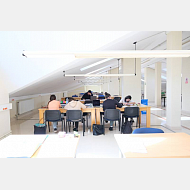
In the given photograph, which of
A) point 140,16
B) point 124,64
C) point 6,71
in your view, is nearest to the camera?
point 140,16

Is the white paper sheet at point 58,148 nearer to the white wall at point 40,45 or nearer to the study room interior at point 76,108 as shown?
the study room interior at point 76,108

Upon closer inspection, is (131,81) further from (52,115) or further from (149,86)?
(149,86)

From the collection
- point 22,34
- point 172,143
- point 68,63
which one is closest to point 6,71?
point 22,34

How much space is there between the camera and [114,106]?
4887 mm

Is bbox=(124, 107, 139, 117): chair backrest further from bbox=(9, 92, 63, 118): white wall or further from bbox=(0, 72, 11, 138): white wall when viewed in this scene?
bbox=(9, 92, 63, 118): white wall

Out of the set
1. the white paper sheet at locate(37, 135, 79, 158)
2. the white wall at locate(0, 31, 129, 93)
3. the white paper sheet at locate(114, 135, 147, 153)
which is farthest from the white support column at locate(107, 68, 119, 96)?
the white paper sheet at locate(37, 135, 79, 158)

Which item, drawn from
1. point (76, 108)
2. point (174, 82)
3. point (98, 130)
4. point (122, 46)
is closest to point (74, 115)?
point (76, 108)

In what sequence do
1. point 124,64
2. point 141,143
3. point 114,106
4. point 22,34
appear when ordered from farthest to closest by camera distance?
point 124,64, point 114,106, point 22,34, point 141,143

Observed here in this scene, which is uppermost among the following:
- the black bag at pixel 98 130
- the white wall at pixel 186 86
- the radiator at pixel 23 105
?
the white wall at pixel 186 86

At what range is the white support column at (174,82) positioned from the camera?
4.93 m

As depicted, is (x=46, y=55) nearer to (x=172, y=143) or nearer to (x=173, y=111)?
(x=172, y=143)

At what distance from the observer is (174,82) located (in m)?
5.00

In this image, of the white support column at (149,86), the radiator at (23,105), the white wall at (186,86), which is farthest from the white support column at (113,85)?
the radiator at (23,105)

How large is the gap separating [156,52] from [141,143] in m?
1.39
